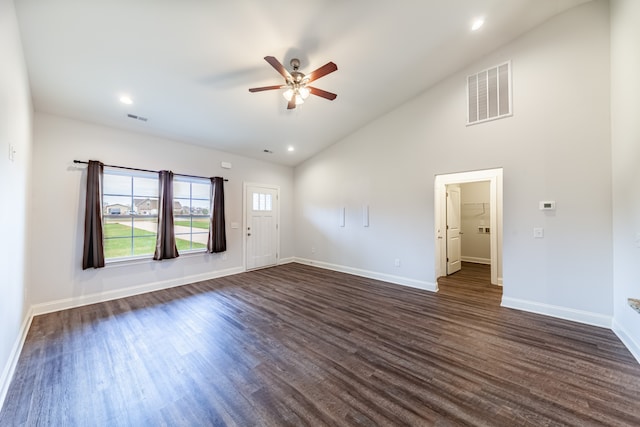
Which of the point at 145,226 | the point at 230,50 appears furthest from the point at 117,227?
the point at 230,50

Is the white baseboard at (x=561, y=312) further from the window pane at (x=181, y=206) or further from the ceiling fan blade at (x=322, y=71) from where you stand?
the window pane at (x=181, y=206)

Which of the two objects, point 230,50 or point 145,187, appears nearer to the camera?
point 230,50

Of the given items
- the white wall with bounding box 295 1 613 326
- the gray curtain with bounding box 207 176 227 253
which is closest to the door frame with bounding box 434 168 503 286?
the white wall with bounding box 295 1 613 326

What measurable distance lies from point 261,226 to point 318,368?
4.36 meters

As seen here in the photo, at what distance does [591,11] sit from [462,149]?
202cm

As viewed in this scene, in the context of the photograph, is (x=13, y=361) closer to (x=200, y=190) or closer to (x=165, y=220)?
(x=165, y=220)

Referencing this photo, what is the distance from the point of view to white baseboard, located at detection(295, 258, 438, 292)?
14.4ft

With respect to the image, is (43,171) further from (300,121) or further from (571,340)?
(571,340)

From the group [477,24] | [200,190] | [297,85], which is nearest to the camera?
[297,85]

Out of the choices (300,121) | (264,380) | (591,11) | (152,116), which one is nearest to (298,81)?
(300,121)

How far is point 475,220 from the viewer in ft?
22.5

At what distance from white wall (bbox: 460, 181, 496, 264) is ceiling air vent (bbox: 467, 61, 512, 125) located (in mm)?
3571

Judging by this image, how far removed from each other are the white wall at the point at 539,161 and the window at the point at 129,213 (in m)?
4.51

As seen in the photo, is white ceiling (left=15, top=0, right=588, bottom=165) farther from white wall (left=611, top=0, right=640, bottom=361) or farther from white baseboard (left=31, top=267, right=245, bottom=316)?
white baseboard (left=31, top=267, right=245, bottom=316)
